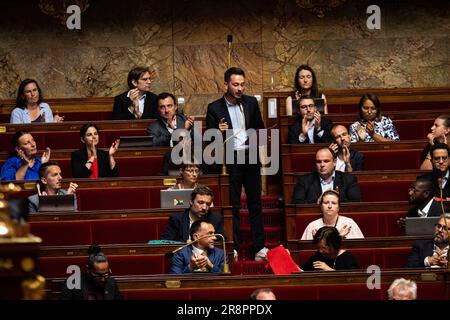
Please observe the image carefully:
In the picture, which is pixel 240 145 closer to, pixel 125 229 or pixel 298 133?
pixel 298 133

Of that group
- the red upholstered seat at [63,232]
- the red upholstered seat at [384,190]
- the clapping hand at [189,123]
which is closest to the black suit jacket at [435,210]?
the red upholstered seat at [384,190]

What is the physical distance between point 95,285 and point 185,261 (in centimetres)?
56

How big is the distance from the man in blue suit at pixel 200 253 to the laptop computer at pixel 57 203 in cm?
78

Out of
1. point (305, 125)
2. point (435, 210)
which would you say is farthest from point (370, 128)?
point (435, 210)

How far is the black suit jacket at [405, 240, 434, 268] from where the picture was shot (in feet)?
13.8

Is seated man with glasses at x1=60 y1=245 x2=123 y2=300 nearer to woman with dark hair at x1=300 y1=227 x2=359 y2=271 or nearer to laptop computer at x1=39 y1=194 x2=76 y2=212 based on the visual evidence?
woman with dark hair at x1=300 y1=227 x2=359 y2=271

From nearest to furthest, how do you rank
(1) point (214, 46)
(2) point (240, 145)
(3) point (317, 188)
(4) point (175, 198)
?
(4) point (175, 198) → (3) point (317, 188) → (2) point (240, 145) → (1) point (214, 46)

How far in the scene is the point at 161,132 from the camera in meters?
5.56

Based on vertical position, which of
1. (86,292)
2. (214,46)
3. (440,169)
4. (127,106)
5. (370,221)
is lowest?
(86,292)

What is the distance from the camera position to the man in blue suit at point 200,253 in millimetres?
4098

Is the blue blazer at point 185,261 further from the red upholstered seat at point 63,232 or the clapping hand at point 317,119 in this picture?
the clapping hand at point 317,119
